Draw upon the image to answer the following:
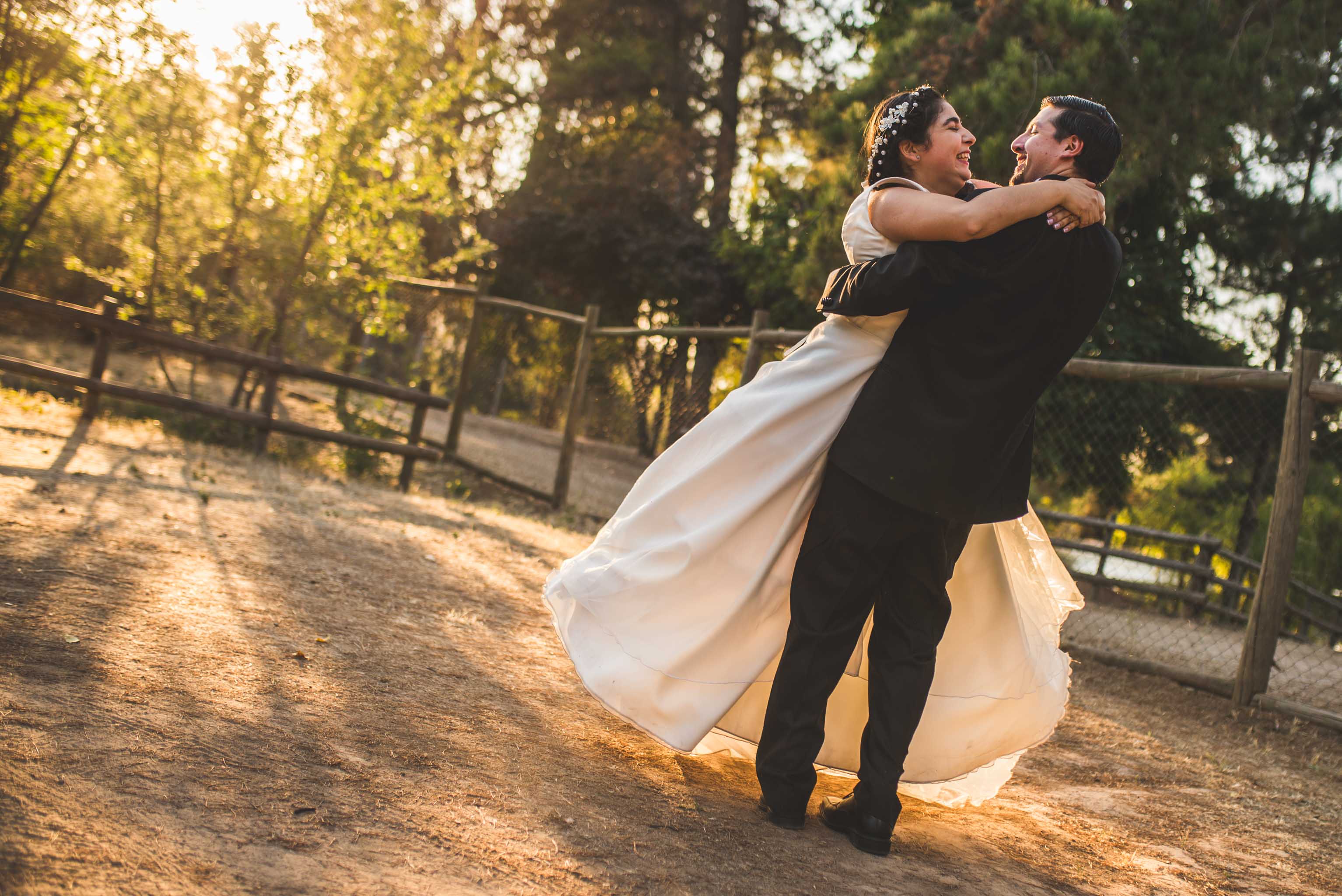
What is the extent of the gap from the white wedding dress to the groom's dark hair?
0.36 meters

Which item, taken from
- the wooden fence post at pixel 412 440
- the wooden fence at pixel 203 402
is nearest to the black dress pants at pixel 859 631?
the wooden fence at pixel 203 402

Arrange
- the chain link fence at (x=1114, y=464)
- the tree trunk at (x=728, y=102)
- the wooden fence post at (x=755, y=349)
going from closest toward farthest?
the wooden fence post at (x=755, y=349) → the chain link fence at (x=1114, y=464) → the tree trunk at (x=728, y=102)

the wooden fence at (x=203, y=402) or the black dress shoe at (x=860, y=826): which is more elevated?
the wooden fence at (x=203, y=402)

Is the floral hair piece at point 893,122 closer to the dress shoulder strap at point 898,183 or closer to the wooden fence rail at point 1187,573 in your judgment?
the dress shoulder strap at point 898,183

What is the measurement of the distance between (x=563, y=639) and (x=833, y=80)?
1513cm

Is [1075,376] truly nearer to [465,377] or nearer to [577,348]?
Result: [577,348]

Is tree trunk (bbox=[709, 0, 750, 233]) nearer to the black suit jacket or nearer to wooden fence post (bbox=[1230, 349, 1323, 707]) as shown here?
wooden fence post (bbox=[1230, 349, 1323, 707])

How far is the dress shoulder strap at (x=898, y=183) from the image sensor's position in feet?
7.58

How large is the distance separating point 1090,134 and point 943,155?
1.06 ft

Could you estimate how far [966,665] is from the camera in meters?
2.76

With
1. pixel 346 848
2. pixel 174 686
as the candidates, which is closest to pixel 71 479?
pixel 174 686

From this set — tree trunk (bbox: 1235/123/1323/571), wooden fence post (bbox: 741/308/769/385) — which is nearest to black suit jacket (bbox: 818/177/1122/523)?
wooden fence post (bbox: 741/308/769/385)

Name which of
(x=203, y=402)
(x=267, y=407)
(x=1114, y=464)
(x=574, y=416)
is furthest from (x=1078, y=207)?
(x=1114, y=464)

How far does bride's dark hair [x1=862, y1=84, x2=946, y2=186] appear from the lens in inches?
93.9
